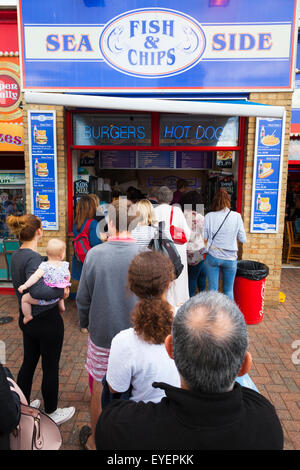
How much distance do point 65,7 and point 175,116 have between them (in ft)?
7.73

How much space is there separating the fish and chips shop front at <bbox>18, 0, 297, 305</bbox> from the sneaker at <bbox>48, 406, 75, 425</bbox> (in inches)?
120

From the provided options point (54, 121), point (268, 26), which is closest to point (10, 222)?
point (54, 121)

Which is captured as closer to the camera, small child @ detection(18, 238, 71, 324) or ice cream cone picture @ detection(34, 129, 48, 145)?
small child @ detection(18, 238, 71, 324)

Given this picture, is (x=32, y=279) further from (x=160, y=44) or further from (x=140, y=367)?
(x=160, y=44)

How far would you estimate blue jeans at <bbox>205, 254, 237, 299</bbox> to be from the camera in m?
4.62

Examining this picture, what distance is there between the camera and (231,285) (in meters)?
4.67

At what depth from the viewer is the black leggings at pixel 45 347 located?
266 cm

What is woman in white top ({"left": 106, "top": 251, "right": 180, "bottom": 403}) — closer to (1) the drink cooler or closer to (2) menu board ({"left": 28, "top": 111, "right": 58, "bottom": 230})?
(1) the drink cooler

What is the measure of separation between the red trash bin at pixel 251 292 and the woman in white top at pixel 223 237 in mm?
328

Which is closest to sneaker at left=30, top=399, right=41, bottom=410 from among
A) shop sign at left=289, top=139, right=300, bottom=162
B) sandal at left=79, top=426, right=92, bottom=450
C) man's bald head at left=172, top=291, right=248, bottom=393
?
sandal at left=79, top=426, right=92, bottom=450

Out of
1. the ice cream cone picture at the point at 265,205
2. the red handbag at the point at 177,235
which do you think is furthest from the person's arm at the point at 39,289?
the ice cream cone picture at the point at 265,205

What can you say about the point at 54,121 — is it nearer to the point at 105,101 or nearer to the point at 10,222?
the point at 105,101

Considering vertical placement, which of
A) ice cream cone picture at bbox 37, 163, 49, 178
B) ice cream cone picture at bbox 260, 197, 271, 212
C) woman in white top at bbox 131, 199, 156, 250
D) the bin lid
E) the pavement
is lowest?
the pavement

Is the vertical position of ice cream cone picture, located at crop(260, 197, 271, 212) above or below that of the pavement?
above
